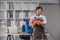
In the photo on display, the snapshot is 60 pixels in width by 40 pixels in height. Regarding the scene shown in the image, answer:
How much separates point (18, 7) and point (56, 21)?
4.70ft

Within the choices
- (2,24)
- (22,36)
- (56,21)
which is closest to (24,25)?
(22,36)

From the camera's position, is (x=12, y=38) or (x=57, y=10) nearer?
(x=12, y=38)

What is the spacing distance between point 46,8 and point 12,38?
5.16 feet

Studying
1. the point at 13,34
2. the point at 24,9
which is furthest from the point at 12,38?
the point at 24,9

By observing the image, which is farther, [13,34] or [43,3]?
[43,3]

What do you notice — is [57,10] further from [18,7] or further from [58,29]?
[18,7]

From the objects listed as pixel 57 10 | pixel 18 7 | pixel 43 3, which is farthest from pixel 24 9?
pixel 57 10

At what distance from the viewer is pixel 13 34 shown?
5422 mm

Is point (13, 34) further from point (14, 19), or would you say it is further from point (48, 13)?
point (48, 13)

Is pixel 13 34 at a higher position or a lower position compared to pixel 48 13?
lower

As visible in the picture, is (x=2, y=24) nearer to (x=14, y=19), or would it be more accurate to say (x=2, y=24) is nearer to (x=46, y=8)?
(x=14, y=19)

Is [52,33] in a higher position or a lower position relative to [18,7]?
lower

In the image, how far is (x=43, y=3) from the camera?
593 cm

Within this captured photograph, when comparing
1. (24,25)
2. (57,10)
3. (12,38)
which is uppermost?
(57,10)
